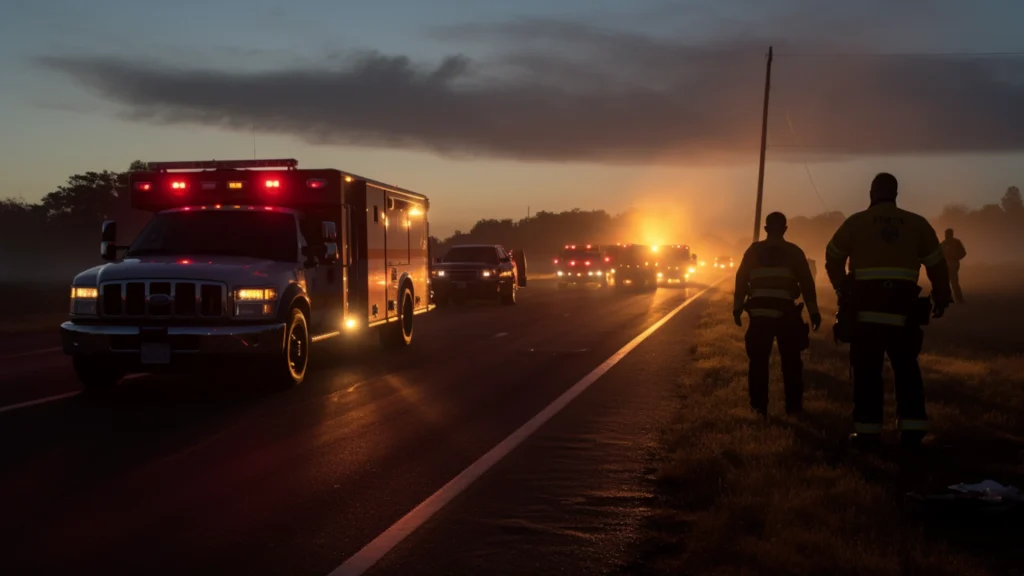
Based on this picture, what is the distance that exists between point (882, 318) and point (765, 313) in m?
1.69

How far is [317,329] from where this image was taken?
1324 centimetres

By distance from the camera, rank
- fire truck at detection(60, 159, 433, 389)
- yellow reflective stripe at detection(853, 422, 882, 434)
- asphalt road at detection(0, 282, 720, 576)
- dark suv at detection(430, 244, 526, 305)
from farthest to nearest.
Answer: dark suv at detection(430, 244, 526, 305) → fire truck at detection(60, 159, 433, 389) → yellow reflective stripe at detection(853, 422, 882, 434) → asphalt road at detection(0, 282, 720, 576)

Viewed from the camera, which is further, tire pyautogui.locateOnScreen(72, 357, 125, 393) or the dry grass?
tire pyautogui.locateOnScreen(72, 357, 125, 393)

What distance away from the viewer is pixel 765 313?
30.5ft

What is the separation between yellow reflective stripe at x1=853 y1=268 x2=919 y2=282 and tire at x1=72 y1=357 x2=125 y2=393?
304 inches

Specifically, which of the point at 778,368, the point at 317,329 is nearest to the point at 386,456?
the point at 317,329

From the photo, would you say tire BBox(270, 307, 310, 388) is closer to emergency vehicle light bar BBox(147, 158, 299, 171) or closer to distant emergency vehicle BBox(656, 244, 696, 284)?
emergency vehicle light bar BBox(147, 158, 299, 171)

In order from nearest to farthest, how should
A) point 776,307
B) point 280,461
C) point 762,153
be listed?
point 280,461
point 776,307
point 762,153

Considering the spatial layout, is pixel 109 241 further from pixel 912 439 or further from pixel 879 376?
pixel 912 439

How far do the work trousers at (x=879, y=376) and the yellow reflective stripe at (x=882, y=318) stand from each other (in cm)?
3

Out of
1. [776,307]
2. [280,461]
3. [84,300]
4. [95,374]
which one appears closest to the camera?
[280,461]

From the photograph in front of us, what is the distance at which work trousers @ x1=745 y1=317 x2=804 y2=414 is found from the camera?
9258 mm

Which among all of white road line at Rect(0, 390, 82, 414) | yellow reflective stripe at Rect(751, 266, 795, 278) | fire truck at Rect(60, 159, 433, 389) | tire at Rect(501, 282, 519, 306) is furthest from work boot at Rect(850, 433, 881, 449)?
tire at Rect(501, 282, 519, 306)

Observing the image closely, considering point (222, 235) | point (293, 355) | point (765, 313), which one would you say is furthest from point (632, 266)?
point (765, 313)
